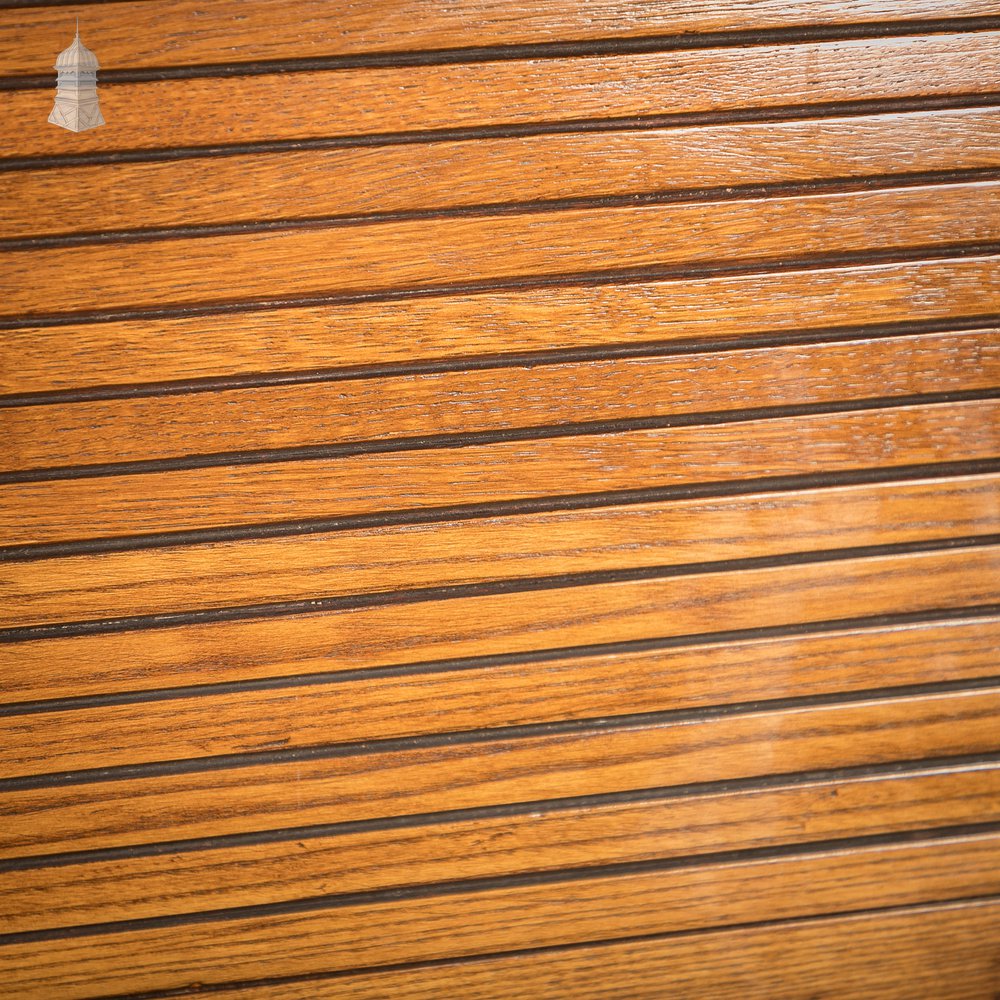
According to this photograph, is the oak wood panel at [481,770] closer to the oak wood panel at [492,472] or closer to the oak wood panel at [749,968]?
the oak wood panel at [749,968]

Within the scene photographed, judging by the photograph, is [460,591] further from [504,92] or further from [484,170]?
[504,92]

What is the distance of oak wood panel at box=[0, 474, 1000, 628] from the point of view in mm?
2100

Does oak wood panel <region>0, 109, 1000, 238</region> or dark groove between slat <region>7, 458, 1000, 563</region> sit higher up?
oak wood panel <region>0, 109, 1000, 238</region>

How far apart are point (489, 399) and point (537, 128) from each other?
0.58m

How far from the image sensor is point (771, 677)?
7.37ft

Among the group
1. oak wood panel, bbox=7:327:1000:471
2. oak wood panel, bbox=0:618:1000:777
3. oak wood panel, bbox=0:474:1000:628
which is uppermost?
oak wood panel, bbox=7:327:1000:471

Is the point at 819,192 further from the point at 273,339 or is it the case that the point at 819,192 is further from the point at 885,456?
the point at 273,339

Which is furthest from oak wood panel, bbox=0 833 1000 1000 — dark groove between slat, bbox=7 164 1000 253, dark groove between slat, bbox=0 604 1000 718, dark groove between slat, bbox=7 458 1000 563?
dark groove between slat, bbox=7 164 1000 253

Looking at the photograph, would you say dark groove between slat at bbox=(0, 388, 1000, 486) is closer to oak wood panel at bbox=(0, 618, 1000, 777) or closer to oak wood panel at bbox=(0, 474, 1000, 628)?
oak wood panel at bbox=(0, 474, 1000, 628)

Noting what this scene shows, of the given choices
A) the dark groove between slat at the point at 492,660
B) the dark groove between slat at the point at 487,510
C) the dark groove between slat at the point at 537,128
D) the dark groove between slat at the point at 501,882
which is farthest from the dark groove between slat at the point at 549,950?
the dark groove between slat at the point at 537,128

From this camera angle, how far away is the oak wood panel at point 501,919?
222cm

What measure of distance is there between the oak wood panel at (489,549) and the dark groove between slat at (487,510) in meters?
0.01

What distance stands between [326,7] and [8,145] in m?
0.71

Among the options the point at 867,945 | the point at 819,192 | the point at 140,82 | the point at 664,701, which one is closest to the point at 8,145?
the point at 140,82
